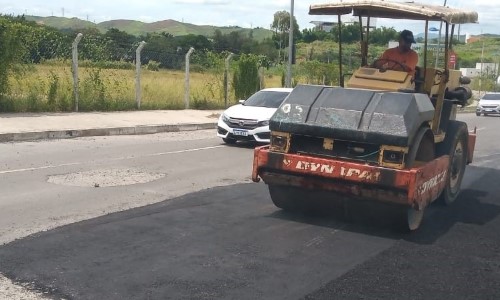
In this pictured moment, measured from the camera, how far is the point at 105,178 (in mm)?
10148

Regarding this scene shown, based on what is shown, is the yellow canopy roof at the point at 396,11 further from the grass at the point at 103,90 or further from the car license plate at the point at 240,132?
the grass at the point at 103,90

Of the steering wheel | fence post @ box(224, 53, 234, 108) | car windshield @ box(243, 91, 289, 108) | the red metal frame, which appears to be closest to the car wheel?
car windshield @ box(243, 91, 289, 108)

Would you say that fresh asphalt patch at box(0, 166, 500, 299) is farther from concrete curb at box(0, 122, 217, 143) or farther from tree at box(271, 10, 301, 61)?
tree at box(271, 10, 301, 61)

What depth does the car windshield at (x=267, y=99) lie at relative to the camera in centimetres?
1574

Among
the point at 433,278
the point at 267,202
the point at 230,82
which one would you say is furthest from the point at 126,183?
the point at 230,82

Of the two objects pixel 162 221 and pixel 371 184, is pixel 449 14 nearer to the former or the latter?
pixel 371 184

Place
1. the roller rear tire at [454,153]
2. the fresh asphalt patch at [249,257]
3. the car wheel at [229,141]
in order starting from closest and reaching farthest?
the fresh asphalt patch at [249,257] < the roller rear tire at [454,153] < the car wheel at [229,141]

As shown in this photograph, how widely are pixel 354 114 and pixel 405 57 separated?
5.72 feet

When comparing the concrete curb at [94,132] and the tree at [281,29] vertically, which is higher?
the tree at [281,29]

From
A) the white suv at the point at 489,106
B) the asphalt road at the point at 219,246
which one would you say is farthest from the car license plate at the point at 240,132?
the white suv at the point at 489,106

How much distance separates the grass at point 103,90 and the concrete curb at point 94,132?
3.06m

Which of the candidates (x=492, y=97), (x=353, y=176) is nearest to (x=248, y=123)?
(x=353, y=176)

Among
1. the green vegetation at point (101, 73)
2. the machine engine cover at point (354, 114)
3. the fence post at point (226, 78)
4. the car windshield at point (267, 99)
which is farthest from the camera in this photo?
the fence post at point (226, 78)

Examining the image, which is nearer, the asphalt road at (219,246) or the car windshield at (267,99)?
the asphalt road at (219,246)
